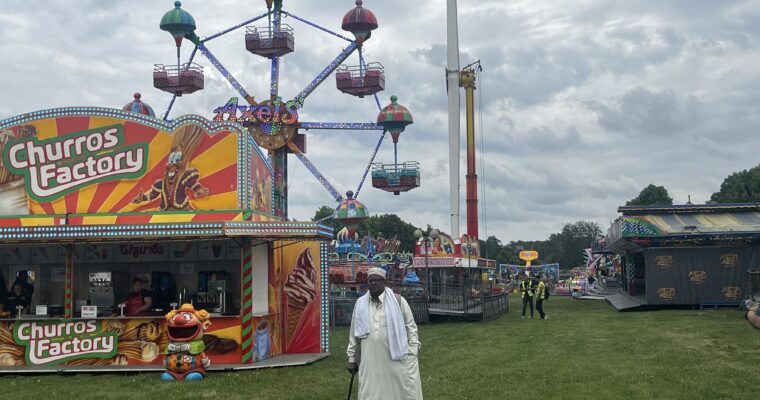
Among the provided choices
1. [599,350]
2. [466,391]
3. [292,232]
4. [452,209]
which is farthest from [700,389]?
[452,209]

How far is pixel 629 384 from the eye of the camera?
13062 millimetres

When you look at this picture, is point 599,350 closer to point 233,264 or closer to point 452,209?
point 233,264

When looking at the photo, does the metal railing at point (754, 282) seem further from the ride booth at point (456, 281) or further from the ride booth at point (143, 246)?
the ride booth at point (143, 246)

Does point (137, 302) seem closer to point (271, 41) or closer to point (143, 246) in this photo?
point (143, 246)

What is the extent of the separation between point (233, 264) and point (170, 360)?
417cm

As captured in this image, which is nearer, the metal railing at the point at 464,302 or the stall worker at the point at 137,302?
the stall worker at the point at 137,302

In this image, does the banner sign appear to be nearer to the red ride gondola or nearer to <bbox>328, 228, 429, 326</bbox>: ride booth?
<bbox>328, 228, 429, 326</bbox>: ride booth

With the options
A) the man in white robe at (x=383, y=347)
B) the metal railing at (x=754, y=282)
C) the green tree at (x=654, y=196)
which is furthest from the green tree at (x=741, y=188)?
the man in white robe at (x=383, y=347)

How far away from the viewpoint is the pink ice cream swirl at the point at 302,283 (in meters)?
19.4

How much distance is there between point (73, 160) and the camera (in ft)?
58.6

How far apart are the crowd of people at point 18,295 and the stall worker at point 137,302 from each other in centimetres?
267

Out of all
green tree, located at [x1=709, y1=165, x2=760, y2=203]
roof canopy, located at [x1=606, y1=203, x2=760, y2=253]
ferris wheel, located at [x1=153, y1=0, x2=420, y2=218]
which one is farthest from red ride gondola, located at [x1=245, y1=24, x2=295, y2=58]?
green tree, located at [x1=709, y1=165, x2=760, y2=203]

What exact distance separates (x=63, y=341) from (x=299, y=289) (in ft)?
17.5

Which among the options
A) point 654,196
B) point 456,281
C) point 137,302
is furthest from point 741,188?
point 137,302
